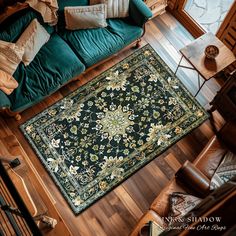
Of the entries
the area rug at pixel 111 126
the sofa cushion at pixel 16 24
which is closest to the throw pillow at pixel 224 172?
the area rug at pixel 111 126

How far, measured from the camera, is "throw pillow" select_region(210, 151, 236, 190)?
3.07 m

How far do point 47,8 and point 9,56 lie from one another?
73cm

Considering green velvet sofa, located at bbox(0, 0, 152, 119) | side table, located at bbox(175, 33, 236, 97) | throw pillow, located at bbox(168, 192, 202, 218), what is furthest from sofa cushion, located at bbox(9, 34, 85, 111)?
throw pillow, located at bbox(168, 192, 202, 218)

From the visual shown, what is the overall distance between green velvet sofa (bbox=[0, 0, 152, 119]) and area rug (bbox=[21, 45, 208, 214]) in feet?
1.12

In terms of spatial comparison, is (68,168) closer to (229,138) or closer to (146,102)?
(146,102)

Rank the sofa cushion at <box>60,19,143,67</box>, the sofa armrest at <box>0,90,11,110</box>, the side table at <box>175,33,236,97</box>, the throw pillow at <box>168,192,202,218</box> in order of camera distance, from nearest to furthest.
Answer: the throw pillow at <box>168,192,202,218</box> < the sofa armrest at <box>0,90,11,110</box> < the side table at <box>175,33,236,97</box> < the sofa cushion at <box>60,19,143,67</box>

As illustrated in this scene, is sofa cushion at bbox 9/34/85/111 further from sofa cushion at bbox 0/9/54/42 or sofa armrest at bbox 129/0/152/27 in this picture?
sofa armrest at bbox 129/0/152/27

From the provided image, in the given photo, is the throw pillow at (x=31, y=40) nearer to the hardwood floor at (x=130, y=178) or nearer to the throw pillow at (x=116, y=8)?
the hardwood floor at (x=130, y=178)

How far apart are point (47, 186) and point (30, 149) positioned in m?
0.49

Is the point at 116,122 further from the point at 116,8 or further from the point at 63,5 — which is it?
the point at 63,5

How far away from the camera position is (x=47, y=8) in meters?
3.80

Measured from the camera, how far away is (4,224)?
212cm

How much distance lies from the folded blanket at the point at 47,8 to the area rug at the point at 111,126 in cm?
92

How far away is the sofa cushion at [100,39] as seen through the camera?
13.0 feet
